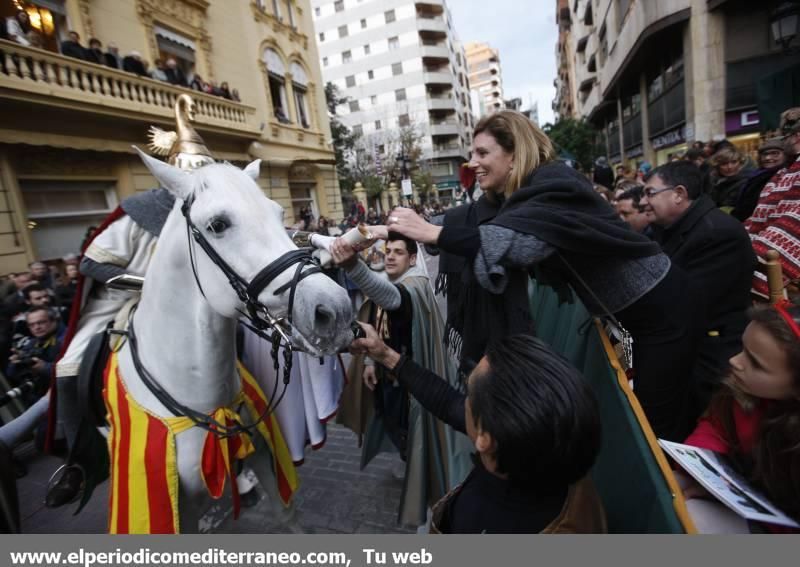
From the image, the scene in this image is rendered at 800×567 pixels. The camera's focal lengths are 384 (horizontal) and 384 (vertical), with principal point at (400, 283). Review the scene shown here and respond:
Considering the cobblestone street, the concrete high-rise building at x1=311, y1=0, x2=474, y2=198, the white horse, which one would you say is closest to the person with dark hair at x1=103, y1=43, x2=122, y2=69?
the cobblestone street

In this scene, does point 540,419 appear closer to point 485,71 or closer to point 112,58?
point 112,58

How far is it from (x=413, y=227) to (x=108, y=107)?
32.6 feet

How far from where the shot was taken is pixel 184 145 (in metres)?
2.36

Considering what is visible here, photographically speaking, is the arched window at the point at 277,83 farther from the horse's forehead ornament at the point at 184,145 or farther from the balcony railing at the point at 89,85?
the horse's forehead ornament at the point at 184,145

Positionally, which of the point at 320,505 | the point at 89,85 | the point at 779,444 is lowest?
the point at 320,505

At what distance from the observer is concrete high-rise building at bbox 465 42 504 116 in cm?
8819

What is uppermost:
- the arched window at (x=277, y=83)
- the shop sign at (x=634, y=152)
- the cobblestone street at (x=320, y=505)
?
the arched window at (x=277, y=83)

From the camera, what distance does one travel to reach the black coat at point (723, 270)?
2.26m

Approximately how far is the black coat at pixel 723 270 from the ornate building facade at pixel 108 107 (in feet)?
32.6

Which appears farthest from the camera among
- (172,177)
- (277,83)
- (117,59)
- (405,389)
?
(277,83)

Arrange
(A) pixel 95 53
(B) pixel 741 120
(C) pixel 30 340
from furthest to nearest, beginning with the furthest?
(B) pixel 741 120 < (A) pixel 95 53 < (C) pixel 30 340

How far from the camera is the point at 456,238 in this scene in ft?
4.98

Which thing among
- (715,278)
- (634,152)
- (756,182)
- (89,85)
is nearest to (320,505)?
(715,278)

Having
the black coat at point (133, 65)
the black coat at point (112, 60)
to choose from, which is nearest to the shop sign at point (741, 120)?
the black coat at point (133, 65)
